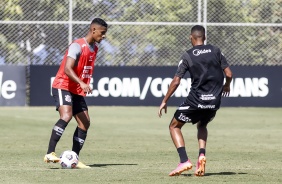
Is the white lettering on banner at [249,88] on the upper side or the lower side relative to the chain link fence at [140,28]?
lower

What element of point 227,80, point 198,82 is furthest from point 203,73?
point 227,80

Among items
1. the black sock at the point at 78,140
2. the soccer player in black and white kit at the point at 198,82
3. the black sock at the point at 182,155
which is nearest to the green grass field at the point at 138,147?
the black sock at the point at 182,155

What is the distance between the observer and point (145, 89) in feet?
91.6

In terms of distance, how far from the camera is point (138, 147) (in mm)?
16594

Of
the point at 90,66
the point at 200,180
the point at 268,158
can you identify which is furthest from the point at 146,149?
the point at 200,180

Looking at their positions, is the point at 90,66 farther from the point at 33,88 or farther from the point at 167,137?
the point at 33,88

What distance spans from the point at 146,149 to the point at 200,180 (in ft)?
16.8

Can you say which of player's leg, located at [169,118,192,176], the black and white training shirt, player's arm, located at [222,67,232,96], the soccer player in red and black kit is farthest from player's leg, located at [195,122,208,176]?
the soccer player in red and black kit

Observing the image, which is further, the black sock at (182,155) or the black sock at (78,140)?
the black sock at (78,140)

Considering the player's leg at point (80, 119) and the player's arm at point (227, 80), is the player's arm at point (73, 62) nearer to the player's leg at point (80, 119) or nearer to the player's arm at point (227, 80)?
the player's leg at point (80, 119)

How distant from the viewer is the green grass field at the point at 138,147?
11.6 m

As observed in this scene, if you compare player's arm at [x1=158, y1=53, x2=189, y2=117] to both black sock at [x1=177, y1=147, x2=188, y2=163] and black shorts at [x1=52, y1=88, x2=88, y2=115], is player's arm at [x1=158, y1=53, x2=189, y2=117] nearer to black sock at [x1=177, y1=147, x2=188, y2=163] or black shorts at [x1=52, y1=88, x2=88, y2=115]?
black sock at [x1=177, y1=147, x2=188, y2=163]

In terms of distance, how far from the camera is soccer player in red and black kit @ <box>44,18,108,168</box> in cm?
1273

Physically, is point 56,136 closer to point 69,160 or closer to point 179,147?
point 69,160
